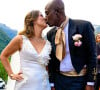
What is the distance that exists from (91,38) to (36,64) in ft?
2.13

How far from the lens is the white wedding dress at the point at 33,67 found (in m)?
3.50

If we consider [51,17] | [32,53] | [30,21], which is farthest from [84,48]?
[30,21]

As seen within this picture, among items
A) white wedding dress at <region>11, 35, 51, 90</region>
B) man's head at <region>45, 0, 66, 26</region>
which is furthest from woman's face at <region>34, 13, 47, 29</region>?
man's head at <region>45, 0, 66, 26</region>

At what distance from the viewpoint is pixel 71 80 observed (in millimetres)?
3205

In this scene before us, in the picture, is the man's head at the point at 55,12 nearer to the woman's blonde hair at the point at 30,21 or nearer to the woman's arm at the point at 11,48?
the woman's blonde hair at the point at 30,21

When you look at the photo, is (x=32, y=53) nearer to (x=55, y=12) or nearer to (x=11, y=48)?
(x=11, y=48)

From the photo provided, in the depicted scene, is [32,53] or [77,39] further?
[32,53]

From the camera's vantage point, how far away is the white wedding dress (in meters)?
3.50

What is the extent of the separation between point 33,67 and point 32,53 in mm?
138

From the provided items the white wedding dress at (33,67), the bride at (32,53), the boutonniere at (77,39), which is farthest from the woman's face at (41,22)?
the boutonniere at (77,39)

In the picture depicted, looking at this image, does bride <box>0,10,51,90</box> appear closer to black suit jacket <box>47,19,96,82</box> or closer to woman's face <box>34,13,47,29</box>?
woman's face <box>34,13,47,29</box>

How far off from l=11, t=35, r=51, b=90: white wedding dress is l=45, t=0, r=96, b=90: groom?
287 millimetres

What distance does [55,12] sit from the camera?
10.4ft

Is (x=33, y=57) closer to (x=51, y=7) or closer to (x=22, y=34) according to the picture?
(x=22, y=34)
